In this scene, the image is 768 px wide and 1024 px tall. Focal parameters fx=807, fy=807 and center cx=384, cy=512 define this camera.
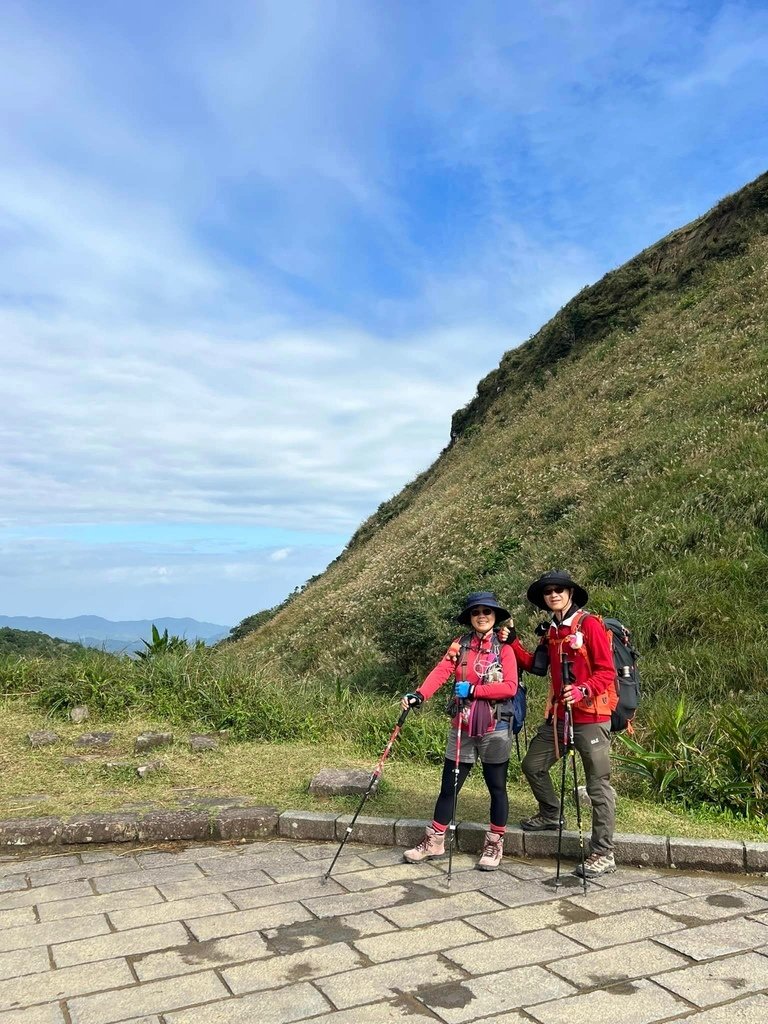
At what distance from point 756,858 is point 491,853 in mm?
1548

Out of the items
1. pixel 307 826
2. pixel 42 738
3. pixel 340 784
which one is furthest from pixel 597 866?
pixel 42 738

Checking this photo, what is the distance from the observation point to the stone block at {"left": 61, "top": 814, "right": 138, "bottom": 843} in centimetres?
545

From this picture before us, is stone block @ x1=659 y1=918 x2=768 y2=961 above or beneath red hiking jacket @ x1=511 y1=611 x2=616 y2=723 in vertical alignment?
beneath

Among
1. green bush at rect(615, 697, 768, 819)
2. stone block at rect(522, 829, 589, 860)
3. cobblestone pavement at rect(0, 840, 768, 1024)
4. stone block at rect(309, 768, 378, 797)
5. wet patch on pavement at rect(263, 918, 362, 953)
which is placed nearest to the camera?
cobblestone pavement at rect(0, 840, 768, 1024)

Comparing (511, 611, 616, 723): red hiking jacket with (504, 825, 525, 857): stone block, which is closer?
(511, 611, 616, 723): red hiking jacket

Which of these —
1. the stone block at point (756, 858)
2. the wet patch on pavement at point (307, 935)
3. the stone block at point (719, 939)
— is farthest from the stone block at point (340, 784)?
the stone block at point (719, 939)

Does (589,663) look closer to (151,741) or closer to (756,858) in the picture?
(756,858)

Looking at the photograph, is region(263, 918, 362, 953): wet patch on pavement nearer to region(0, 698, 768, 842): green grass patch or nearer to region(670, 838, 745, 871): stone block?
region(0, 698, 768, 842): green grass patch

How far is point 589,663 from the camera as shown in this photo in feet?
16.1

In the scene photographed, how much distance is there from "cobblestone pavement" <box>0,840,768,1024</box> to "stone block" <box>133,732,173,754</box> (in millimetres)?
2448

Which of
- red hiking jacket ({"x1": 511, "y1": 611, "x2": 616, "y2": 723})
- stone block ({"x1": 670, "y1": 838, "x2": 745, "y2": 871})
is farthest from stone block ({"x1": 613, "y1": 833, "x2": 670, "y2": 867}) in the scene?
red hiking jacket ({"x1": 511, "y1": 611, "x2": 616, "y2": 723})

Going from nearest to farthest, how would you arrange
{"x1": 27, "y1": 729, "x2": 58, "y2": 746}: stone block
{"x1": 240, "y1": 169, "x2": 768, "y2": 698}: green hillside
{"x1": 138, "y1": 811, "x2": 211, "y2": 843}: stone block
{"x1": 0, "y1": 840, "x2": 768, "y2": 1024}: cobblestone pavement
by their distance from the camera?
1. {"x1": 0, "y1": 840, "x2": 768, "y2": 1024}: cobblestone pavement
2. {"x1": 138, "y1": 811, "x2": 211, "y2": 843}: stone block
3. {"x1": 27, "y1": 729, "x2": 58, "y2": 746}: stone block
4. {"x1": 240, "y1": 169, "x2": 768, "y2": 698}: green hillside

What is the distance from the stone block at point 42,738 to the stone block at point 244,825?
121 inches

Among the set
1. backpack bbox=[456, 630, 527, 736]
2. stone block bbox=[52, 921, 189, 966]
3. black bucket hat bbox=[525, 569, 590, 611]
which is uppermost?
black bucket hat bbox=[525, 569, 590, 611]
